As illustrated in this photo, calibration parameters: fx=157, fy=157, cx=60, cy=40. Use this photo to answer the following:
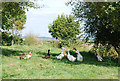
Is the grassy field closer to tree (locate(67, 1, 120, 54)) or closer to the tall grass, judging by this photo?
tree (locate(67, 1, 120, 54))

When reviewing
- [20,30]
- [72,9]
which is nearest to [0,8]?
[72,9]

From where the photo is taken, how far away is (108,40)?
16.0m

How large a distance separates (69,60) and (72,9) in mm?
4879

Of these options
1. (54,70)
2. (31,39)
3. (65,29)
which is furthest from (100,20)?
(31,39)

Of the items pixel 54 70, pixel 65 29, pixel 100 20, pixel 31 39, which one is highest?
pixel 100 20

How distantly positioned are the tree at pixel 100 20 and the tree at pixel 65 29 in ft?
34.4

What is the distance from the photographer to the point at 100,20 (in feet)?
50.9

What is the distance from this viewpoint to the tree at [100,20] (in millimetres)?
11559

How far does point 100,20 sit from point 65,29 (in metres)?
12.5

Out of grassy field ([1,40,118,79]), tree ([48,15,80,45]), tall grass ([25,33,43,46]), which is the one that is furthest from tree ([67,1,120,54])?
tall grass ([25,33,43,46])

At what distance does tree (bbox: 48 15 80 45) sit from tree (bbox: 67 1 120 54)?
10.5 metres

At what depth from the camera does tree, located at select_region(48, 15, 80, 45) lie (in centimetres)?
2731

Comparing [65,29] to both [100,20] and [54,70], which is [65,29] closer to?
[100,20]

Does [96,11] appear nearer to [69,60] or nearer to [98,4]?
[98,4]
